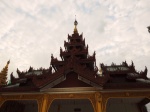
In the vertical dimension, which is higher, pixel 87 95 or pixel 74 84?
pixel 74 84

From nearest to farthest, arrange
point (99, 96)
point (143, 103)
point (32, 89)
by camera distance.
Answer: point (99, 96), point (32, 89), point (143, 103)

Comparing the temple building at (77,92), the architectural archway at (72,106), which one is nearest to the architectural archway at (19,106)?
the temple building at (77,92)

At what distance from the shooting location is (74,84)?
1434cm

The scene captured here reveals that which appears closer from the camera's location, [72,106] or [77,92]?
[77,92]

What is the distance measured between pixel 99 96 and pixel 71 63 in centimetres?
403

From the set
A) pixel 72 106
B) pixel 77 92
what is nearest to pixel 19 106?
pixel 72 106

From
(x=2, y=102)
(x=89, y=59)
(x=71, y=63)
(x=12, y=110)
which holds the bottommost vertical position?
(x=12, y=110)

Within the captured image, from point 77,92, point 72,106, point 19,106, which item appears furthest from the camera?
point 19,106

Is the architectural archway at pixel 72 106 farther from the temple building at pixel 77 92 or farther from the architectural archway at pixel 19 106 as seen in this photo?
the architectural archway at pixel 19 106

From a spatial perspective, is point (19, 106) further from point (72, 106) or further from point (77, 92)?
point (77, 92)

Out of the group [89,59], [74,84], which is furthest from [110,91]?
[89,59]

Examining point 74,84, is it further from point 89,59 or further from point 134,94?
point 89,59

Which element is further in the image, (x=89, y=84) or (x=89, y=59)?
(x=89, y=59)

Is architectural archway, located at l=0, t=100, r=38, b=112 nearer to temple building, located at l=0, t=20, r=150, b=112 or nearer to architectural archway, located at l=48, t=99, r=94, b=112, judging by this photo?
temple building, located at l=0, t=20, r=150, b=112
